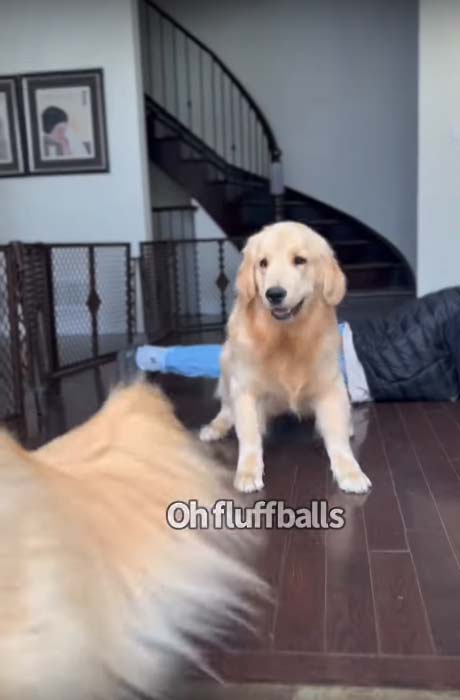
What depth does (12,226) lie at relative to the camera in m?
5.02

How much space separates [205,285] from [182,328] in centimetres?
76

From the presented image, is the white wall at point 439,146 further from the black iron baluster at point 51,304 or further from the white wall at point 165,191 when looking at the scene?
the black iron baluster at point 51,304

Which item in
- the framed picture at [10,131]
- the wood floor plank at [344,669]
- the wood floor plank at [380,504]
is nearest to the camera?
the wood floor plank at [344,669]

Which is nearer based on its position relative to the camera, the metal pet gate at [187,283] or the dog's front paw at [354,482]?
the dog's front paw at [354,482]

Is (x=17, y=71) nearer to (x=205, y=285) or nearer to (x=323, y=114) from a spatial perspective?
(x=205, y=285)

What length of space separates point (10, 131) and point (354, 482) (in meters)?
3.95

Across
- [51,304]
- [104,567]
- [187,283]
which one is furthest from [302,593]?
[187,283]

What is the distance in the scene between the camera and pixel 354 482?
1.91 m

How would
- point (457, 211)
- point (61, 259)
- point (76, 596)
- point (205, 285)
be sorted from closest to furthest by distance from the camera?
point (76, 596) < point (61, 259) < point (457, 211) < point (205, 285)

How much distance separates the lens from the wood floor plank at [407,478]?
173 centimetres

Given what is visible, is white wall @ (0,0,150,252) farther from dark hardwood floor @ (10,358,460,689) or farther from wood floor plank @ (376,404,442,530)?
wood floor plank @ (376,404,442,530)

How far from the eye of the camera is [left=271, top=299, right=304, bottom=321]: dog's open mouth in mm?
2020

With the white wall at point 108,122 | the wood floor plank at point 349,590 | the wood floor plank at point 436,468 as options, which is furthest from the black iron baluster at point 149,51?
the wood floor plank at point 349,590

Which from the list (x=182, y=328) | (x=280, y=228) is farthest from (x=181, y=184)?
(x=280, y=228)
